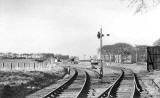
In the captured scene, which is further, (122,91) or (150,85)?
(150,85)

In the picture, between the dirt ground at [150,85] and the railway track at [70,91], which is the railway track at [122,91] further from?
the railway track at [70,91]

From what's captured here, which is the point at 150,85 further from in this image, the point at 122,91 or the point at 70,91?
the point at 70,91

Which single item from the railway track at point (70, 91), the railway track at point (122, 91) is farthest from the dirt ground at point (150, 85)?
the railway track at point (70, 91)

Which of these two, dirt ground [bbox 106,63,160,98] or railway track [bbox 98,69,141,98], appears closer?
railway track [bbox 98,69,141,98]

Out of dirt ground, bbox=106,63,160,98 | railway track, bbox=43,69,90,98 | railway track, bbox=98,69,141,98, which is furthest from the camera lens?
dirt ground, bbox=106,63,160,98

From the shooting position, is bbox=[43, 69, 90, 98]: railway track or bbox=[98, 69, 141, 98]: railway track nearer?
bbox=[98, 69, 141, 98]: railway track

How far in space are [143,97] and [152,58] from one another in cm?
2638

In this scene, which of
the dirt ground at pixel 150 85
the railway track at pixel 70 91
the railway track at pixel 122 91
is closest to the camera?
the railway track at pixel 122 91

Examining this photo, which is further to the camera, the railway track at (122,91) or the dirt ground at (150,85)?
the dirt ground at (150,85)

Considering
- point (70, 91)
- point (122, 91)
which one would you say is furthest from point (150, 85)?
point (70, 91)

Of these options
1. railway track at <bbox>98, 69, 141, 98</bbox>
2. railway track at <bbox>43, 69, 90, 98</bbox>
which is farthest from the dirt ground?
railway track at <bbox>43, 69, 90, 98</bbox>

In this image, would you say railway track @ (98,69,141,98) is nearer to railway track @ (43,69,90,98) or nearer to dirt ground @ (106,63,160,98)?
dirt ground @ (106,63,160,98)

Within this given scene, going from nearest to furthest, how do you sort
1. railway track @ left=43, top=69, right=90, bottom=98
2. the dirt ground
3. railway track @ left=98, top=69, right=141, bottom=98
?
railway track @ left=98, top=69, right=141, bottom=98
railway track @ left=43, top=69, right=90, bottom=98
the dirt ground

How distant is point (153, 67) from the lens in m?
42.3
